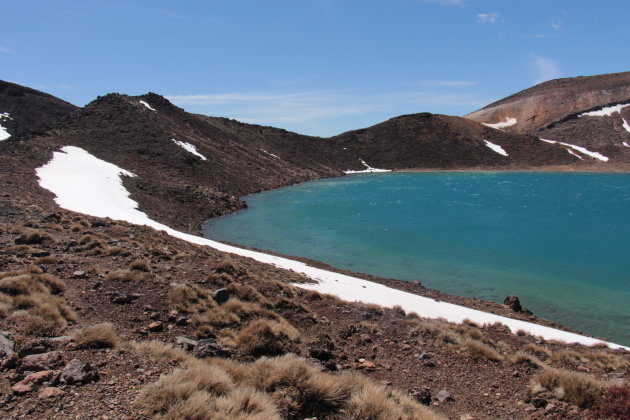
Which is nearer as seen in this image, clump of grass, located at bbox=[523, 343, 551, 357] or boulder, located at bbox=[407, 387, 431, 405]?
boulder, located at bbox=[407, 387, 431, 405]

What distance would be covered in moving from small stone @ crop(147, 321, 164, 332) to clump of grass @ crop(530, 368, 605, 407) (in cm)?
726

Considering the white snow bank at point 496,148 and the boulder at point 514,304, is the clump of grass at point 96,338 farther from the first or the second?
the white snow bank at point 496,148

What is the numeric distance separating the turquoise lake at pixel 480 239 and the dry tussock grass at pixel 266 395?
14.7m

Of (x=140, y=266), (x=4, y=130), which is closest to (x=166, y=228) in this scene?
(x=140, y=266)

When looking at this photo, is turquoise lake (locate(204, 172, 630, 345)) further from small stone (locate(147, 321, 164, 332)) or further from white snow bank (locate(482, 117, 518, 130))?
white snow bank (locate(482, 117, 518, 130))

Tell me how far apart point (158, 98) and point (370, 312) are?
7778cm

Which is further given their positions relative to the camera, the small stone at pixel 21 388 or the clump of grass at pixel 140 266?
the clump of grass at pixel 140 266

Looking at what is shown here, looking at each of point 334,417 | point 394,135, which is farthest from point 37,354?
point 394,135

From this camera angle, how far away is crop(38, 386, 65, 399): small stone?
4.54 m

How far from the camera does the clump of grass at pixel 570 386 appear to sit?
6.30 m

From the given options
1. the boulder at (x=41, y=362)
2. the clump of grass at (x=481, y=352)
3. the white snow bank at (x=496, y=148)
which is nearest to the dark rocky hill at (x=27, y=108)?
the boulder at (x=41, y=362)

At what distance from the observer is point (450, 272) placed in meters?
23.4

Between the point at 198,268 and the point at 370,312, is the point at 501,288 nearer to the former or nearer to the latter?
the point at 370,312

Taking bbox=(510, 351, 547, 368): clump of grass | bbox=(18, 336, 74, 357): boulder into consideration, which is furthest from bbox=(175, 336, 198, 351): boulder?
bbox=(510, 351, 547, 368): clump of grass
